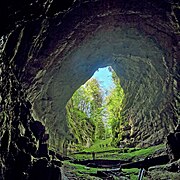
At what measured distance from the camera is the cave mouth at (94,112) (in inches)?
710

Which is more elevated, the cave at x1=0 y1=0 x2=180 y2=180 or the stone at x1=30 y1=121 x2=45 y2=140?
the cave at x1=0 y1=0 x2=180 y2=180

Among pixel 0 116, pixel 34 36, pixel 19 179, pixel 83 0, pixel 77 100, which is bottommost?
pixel 19 179

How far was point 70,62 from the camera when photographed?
11.2 meters

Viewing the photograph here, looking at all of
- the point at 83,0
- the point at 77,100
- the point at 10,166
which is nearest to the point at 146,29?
the point at 83,0

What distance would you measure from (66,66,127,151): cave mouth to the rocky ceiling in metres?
2.20

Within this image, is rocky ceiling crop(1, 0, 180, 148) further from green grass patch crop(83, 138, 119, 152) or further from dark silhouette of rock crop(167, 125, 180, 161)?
green grass patch crop(83, 138, 119, 152)

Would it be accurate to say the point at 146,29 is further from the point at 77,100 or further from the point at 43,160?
the point at 77,100

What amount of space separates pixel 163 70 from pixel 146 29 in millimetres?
2384

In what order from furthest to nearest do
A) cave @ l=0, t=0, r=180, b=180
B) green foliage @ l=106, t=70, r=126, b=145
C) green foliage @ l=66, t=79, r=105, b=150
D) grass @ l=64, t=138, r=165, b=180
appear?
green foliage @ l=66, t=79, r=105, b=150 → green foliage @ l=106, t=70, r=126, b=145 → grass @ l=64, t=138, r=165, b=180 → cave @ l=0, t=0, r=180, b=180

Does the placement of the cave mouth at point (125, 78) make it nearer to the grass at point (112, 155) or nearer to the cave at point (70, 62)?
the cave at point (70, 62)

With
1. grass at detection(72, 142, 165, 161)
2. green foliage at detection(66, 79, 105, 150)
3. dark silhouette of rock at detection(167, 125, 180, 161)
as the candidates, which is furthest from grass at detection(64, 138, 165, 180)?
green foliage at detection(66, 79, 105, 150)

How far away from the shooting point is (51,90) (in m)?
12.1

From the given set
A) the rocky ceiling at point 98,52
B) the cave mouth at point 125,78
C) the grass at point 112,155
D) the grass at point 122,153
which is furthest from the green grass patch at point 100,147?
the rocky ceiling at point 98,52

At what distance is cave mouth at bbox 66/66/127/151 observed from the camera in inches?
710
